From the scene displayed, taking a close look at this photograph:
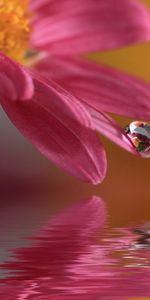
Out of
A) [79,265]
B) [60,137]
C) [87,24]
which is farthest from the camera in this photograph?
[87,24]

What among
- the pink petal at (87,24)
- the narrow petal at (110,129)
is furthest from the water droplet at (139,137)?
the pink petal at (87,24)

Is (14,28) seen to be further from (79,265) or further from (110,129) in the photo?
(79,265)

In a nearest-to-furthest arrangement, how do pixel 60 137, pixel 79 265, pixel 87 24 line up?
1. pixel 79 265
2. pixel 60 137
3. pixel 87 24

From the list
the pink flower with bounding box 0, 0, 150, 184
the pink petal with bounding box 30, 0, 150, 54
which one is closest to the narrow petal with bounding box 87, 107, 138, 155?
the pink flower with bounding box 0, 0, 150, 184

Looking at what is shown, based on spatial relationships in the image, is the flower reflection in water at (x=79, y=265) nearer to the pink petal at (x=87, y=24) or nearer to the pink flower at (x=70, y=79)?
the pink flower at (x=70, y=79)

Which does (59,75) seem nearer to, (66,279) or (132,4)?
(132,4)

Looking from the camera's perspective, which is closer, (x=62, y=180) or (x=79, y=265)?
(x=79, y=265)

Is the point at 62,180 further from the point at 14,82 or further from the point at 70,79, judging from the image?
the point at 14,82

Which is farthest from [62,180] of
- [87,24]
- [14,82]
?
[14,82]
